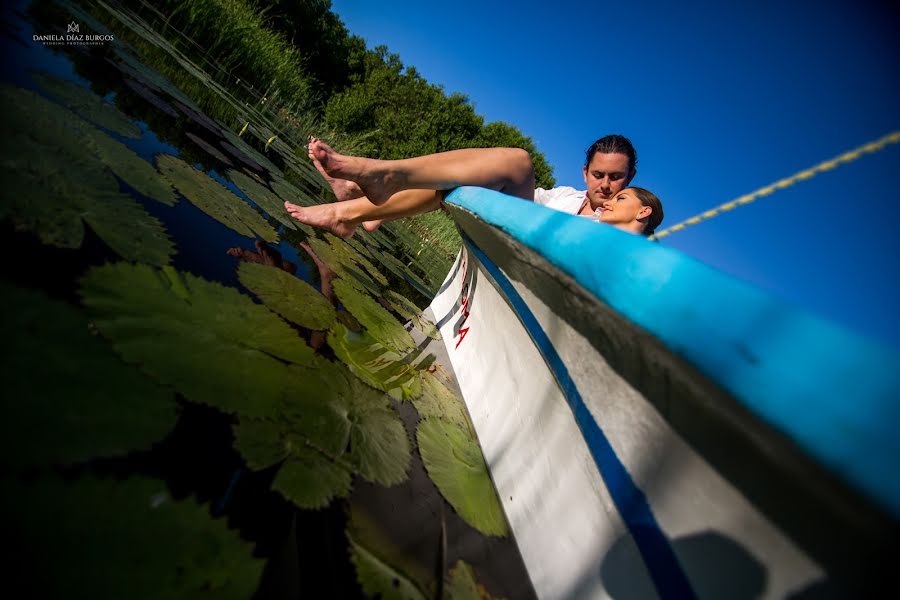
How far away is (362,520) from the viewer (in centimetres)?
39

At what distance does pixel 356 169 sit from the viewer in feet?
2.72

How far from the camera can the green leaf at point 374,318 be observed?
81 cm

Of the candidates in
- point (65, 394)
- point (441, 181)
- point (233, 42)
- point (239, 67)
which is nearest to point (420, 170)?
point (441, 181)

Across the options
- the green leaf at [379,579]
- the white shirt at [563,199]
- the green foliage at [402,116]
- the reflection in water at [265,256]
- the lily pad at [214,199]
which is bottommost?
the green leaf at [379,579]

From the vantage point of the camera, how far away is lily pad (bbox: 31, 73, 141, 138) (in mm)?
756

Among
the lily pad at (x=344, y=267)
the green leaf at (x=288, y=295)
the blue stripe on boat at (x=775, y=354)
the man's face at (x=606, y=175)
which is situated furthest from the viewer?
the man's face at (x=606, y=175)

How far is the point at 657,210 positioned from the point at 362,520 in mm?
1298

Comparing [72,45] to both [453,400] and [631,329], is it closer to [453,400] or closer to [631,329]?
[453,400]

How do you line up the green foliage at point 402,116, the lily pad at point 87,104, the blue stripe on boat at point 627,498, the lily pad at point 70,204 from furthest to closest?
the green foliage at point 402,116 → the lily pad at point 87,104 → the lily pad at point 70,204 → the blue stripe on boat at point 627,498

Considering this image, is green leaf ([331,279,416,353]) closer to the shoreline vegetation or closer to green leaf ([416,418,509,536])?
green leaf ([416,418,509,536])

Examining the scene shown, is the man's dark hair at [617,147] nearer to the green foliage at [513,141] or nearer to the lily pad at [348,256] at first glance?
the lily pad at [348,256]

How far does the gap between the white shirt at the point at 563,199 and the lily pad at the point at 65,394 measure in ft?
4.43

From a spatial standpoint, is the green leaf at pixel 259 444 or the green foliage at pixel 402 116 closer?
the green leaf at pixel 259 444

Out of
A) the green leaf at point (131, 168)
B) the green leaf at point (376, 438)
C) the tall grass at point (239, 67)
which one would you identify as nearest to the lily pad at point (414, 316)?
the green leaf at point (376, 438)
